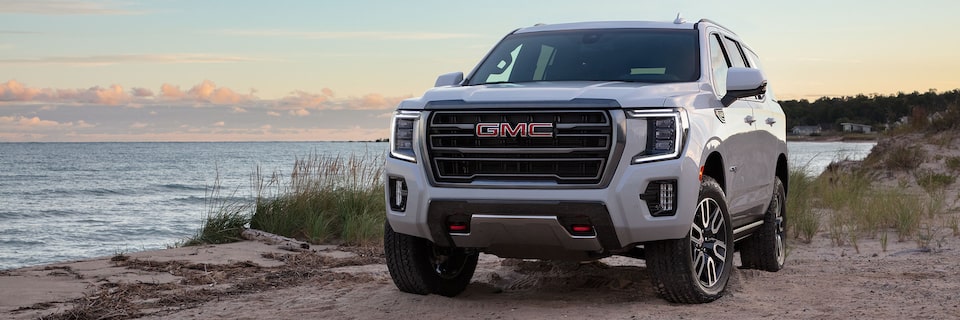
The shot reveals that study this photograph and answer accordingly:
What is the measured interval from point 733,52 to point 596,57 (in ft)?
5.11

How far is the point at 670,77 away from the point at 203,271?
497 centimetres

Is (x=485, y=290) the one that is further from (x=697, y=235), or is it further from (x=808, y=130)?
(x=808, y=130)

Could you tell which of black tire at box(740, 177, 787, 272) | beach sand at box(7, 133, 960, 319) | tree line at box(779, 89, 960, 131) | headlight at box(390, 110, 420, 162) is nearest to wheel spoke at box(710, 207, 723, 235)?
beach sand at box(7, 133, 960, 319)

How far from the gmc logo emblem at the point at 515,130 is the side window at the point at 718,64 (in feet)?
5.22

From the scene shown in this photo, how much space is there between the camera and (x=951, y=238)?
10625 mm

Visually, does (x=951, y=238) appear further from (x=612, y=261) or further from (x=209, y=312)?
(x=209, y=312)

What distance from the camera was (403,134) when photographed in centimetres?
636

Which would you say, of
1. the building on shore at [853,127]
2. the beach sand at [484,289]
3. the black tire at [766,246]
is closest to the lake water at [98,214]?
the beach sand at [484,289]

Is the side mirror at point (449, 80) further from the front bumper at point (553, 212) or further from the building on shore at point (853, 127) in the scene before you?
the building on shore at point (853, 127)

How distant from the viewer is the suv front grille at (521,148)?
229 inches

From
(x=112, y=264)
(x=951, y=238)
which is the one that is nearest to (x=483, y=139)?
(x=112, y=264)

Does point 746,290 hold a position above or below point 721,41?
below

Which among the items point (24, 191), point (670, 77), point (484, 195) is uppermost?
point (670, 77)

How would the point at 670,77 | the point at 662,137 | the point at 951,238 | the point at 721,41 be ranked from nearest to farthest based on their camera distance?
the point at 662,137, the point at 670,77, the point at 721,41, the point at 951,238
